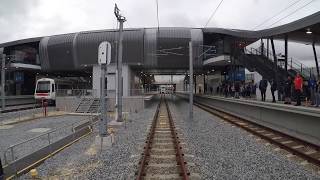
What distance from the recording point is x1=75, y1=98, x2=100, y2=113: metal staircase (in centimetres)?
3862

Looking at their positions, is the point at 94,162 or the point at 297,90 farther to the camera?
Result: the point at 297,90

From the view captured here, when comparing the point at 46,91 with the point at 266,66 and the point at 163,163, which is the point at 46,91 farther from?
the point at 163,163

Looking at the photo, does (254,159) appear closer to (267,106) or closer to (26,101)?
(267,106)

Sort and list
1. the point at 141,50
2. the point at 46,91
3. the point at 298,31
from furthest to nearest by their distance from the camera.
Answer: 1. the point at 141,50
2. the point at 46,91
3. the point at 298,31

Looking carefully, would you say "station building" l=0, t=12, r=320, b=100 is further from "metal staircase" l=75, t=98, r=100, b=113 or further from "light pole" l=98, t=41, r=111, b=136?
"light pole" l=98, t=41, r=111, b=136

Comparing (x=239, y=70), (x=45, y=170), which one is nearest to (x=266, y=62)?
(x=239, y=70)

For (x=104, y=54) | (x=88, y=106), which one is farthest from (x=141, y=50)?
(x=104, y=54)

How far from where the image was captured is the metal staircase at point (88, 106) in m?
38.6

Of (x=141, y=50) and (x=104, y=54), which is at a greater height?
(x=141, y=50)

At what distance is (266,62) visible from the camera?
127 ft

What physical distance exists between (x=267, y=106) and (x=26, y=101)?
152 ft

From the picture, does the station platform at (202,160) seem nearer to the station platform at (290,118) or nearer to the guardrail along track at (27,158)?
the guardrail along track at (27,158)

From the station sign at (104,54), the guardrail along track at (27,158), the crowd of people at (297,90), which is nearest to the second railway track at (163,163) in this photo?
the guardrail along track at (27,158)

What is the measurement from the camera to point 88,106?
3994 cm
